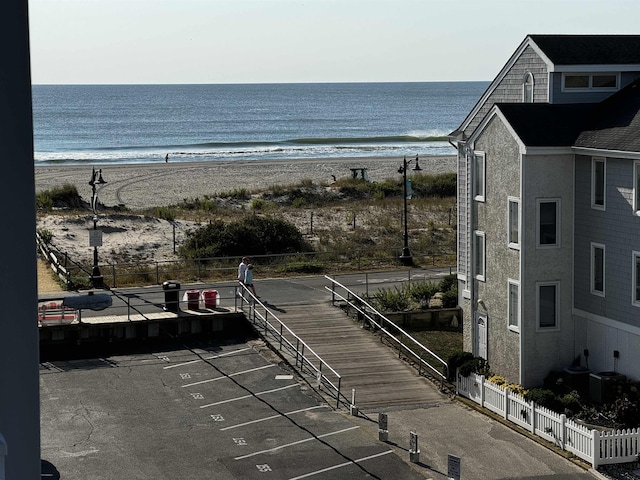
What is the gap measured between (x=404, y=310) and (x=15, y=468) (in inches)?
1208

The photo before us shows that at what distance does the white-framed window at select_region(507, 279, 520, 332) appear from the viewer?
81.5 ft

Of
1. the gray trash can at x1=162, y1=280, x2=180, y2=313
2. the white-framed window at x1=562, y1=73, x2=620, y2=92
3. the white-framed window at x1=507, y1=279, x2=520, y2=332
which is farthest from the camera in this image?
the gray trash can at x1=162, y1=280, x2=180, y2=313

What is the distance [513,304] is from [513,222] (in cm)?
214

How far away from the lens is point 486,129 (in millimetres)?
26109

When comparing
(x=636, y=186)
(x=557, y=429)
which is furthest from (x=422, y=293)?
(x=557, y=429)

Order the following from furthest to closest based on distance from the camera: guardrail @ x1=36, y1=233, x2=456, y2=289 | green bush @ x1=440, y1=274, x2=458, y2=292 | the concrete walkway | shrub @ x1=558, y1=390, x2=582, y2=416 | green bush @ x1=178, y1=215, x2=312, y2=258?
green bush @ x1=178, y1=215, x2=312, y2=258 → guardrail @ x1=36, y1=233, x2=456, y2=289 → green bush @ x1=440, y1=274, x2=458, y2=292 → shrub @ x1=558, y1=390, x2=582, y2=416 → the concrete walkway

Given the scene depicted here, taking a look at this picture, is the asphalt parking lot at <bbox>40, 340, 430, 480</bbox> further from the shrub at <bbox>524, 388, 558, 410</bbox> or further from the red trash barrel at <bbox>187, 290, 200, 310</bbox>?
the shrub at <bbox>524, 388, 558, 410</bbox>

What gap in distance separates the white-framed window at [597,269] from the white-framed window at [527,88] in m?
5.24

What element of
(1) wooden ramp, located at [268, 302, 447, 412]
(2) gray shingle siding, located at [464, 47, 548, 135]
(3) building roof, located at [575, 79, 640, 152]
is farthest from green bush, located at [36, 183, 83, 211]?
(3) building roof, located at [575, 79, 640, 152]

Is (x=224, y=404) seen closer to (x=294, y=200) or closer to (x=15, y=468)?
(x=15, y=468)

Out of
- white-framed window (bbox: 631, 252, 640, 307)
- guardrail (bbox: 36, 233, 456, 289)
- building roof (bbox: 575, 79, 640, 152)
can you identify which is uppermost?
building roof (bbox: 575, 79, 640, 152)

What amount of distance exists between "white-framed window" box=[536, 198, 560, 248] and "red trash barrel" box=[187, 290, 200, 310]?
40.1 ft

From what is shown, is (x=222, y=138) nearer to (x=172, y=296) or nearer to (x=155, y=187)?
(x=155, y=187)

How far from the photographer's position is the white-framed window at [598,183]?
78.7 feet
